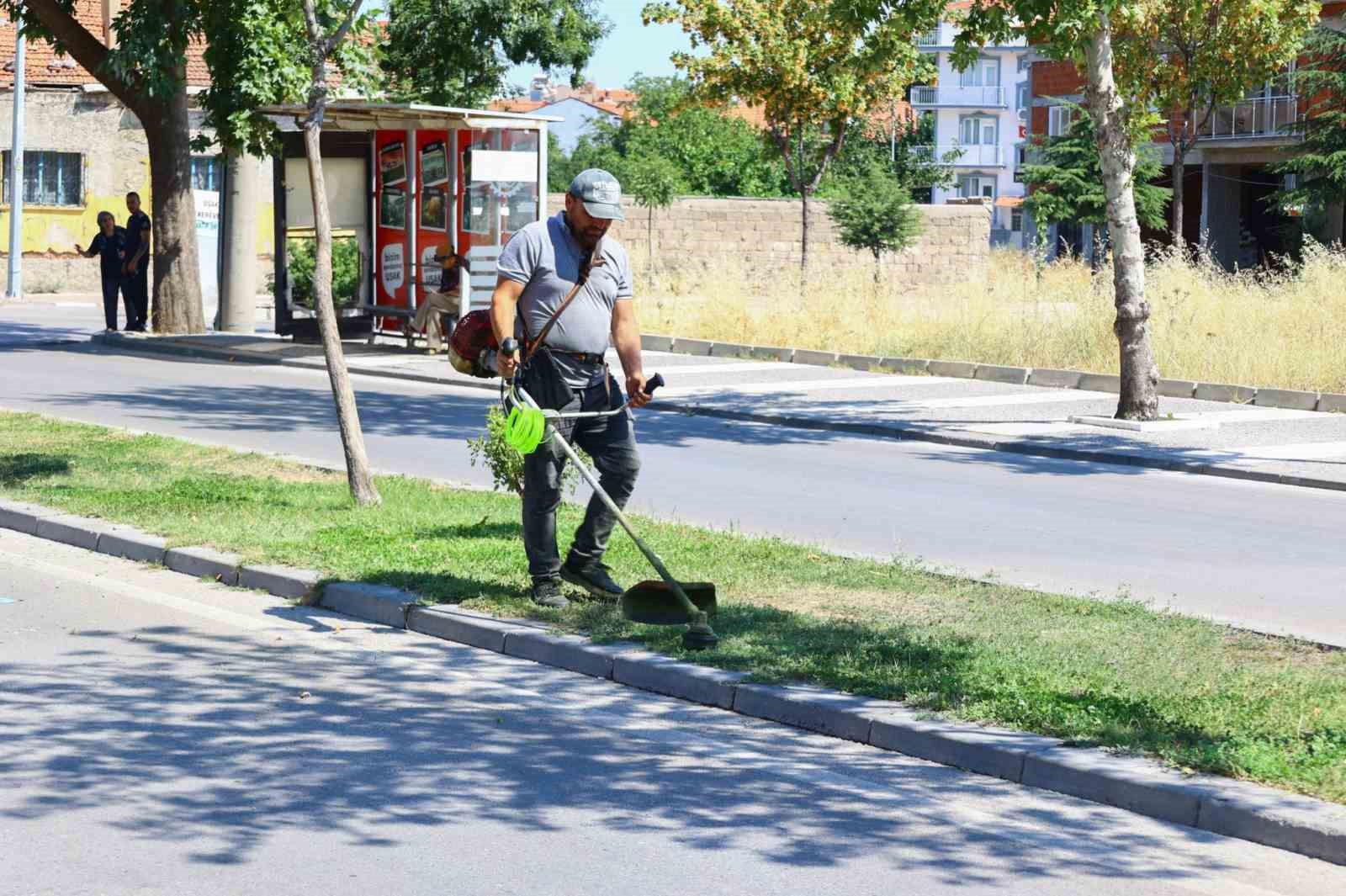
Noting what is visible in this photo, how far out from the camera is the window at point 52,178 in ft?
129

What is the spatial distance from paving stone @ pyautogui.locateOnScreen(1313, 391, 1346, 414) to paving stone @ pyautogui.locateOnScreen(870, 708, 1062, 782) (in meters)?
13.0

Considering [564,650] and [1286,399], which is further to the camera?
[1286,399]

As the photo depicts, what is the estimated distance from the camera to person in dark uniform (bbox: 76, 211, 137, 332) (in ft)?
83.7

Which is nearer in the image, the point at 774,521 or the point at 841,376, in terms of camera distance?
the point at 774,521

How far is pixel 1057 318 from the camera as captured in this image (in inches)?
886

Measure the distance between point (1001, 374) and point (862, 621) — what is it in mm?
13564

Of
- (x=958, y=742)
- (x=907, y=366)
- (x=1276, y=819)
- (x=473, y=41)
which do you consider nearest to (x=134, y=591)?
(x=958, y=742)

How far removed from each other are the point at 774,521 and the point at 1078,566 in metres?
2.11

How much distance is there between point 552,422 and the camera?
8094 mm

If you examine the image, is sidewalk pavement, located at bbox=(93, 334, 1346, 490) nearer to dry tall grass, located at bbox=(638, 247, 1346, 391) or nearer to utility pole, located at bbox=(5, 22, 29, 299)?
dry tall grass, located at bbox=(638, 247, 1346, 391)

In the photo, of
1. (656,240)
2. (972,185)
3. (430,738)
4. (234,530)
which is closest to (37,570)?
(234,530)

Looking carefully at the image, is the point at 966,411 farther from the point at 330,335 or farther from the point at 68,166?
the point at 68,166

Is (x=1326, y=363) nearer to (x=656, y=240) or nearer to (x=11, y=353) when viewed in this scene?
(x=11, y=353)

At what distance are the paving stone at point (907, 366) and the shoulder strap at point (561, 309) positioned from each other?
553 inches
